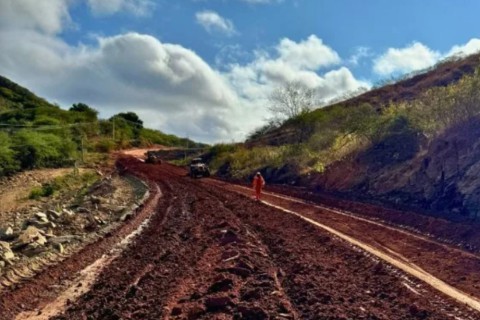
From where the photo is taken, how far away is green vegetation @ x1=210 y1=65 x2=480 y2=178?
23719mm

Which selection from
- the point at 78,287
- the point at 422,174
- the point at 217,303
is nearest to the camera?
the point at 217,303

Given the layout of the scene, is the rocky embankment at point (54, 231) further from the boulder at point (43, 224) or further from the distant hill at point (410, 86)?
the distant hill at point (410, 86)

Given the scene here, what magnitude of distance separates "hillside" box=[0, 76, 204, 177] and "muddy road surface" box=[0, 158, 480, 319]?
29.1 meters

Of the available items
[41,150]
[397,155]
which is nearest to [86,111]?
[41,150]

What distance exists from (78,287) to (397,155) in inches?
771

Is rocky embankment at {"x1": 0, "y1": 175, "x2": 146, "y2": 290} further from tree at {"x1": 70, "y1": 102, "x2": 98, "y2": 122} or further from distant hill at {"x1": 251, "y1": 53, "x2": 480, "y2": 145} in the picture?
tree at {"x1": 70, "y1": 102, "x2": 98, "y2": 122}

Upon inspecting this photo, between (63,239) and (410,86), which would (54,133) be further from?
(63,239)

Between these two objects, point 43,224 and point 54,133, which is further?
point 54,133

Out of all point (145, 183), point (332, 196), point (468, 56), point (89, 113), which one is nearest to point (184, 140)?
point (89, 113)

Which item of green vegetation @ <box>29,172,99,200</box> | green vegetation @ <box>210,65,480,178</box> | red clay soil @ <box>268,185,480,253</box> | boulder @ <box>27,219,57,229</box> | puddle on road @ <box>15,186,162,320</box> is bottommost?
puddle on road @ <box>15,186,162,320</box>

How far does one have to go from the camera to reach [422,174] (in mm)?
23156

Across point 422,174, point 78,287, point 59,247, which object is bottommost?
point 78,287

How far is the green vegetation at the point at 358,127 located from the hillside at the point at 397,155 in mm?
44

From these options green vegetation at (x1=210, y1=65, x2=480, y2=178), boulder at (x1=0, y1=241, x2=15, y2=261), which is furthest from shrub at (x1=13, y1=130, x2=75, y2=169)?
boulder at (x1=0, y1=241, x2=15, y2=261)
